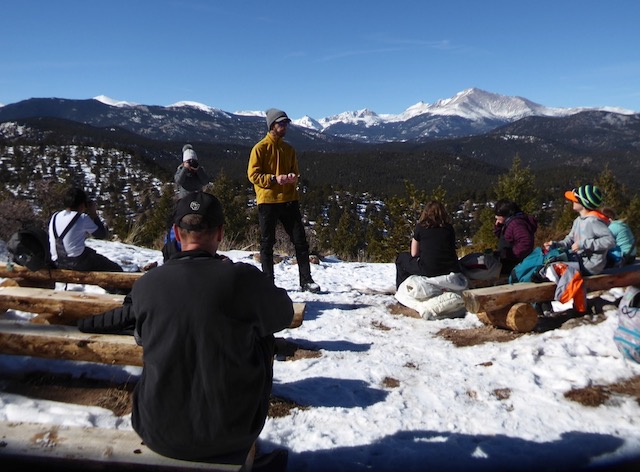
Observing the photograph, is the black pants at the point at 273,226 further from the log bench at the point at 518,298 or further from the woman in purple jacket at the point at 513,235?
the woman in purple jacket at the point at 513,235

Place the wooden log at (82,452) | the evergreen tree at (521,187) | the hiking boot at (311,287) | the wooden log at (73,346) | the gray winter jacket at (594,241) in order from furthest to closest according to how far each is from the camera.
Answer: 1. the evergreen tree at (521,187)
2. the hiking boot at (311,287)
3. the gray winter jacket at (594,241)
4. the wooden log at (73,346)
5. the wooden log at (82,452)

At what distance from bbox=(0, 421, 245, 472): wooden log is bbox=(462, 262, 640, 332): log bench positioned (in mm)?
3071

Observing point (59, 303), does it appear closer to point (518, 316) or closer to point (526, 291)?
point (518, 316)

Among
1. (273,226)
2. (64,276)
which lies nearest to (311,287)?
(273,226)

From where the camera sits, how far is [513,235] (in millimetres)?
6152

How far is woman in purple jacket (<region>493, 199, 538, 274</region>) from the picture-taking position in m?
6.09

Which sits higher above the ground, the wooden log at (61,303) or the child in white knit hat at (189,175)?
the child in white knit hat at (189,175)

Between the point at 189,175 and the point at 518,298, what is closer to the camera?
the point at 518,298

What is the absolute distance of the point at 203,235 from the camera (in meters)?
2.10

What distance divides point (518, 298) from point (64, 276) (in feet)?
14.9

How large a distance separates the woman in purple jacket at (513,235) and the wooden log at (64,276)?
176 inches

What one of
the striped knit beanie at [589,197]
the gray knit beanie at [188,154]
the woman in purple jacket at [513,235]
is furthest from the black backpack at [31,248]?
the striped knit beanie at [589,197]

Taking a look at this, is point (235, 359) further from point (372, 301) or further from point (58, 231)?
point (372, 301)

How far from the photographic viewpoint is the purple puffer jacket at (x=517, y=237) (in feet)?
19.9
